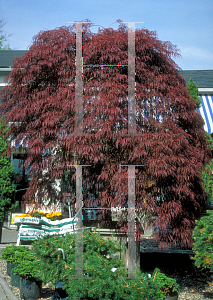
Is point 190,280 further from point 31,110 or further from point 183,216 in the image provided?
point 31,110

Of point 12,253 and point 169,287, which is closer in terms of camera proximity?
point 169,287

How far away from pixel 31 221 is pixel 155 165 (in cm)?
372

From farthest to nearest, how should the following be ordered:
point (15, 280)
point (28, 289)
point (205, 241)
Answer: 1. point (15, 280)
2. point (28, 289)
3. point (205, 241)

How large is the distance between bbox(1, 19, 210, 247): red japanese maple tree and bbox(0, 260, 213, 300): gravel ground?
915 mm

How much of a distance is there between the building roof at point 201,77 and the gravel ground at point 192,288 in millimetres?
8762

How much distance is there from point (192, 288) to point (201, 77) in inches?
412

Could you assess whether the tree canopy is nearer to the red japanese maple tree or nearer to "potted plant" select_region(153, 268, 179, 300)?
the red japanese maple tree

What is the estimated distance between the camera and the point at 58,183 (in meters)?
5.63

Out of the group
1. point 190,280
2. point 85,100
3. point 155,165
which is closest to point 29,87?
point 85,100

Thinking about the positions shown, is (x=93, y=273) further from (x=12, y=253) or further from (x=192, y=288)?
(x=12, y=253)

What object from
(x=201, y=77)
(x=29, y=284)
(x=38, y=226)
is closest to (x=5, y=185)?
(x=38, y=226)

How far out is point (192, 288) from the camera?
201 inches

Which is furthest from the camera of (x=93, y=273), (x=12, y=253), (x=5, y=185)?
(x=5, y=185)

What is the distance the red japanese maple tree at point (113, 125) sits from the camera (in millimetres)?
4340
